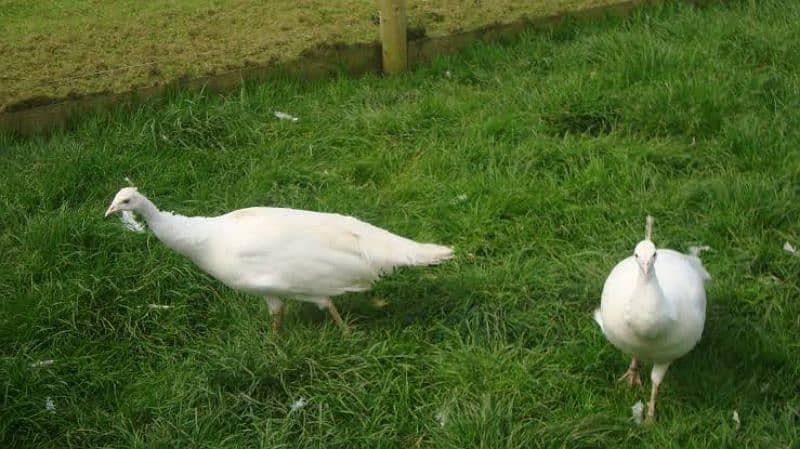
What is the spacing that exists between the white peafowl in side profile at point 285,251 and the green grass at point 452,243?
7.6 inches

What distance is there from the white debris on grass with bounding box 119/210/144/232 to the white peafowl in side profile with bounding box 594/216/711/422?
2259 mm

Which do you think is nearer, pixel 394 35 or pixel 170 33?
pixel 394 35

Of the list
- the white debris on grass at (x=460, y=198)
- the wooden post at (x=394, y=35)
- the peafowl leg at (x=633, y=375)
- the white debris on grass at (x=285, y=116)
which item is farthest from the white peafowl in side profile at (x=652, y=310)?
the wooden post at (x=394, y=35)

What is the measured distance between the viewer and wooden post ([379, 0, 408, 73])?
611cm

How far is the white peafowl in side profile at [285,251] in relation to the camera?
13.0 feet

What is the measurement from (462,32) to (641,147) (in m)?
1.78

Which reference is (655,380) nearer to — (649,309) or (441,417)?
(649,309)

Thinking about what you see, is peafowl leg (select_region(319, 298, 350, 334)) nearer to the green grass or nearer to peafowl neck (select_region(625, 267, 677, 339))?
the green grass

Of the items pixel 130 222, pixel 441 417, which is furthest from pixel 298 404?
pixel 130 222

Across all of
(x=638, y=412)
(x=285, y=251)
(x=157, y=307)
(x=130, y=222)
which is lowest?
(x=638, y=412)

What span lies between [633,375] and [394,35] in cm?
310

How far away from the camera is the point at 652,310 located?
3.32m

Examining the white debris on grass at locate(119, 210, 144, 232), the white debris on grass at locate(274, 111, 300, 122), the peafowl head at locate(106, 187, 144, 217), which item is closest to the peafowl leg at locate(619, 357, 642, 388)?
the peafowl head at locate(106, 187, 144, 217)

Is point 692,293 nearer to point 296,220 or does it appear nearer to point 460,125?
point 296,220
